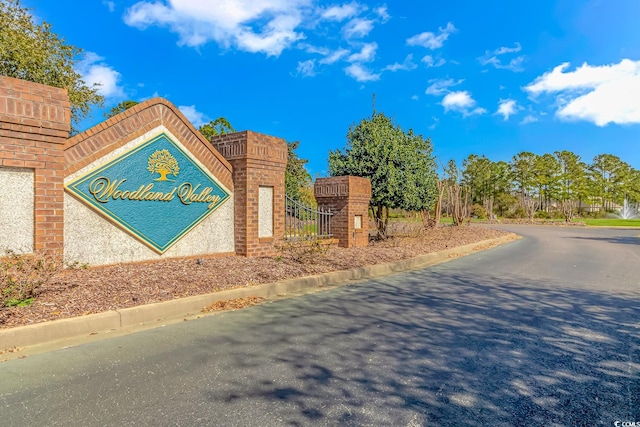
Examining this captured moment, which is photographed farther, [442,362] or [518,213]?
[518,213]

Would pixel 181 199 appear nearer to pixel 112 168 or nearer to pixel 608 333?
pixel 112 168

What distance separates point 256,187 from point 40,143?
4263mm

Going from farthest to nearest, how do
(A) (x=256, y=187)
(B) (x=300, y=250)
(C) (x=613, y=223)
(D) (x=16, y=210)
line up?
(C) (x=613, y=223) → (B) (x=300, y=250) → (A) (x=256, y=187) → (D) (x=16, y=210)

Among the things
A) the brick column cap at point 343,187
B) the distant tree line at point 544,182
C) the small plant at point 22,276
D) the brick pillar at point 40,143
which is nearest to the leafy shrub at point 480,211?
the distant tree line at point 544,182

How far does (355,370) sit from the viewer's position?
3.65m

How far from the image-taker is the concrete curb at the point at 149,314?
4387 millimetres

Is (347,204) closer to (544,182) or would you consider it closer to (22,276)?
(22,276)

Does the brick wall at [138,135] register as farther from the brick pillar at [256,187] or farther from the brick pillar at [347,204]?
the brick pillar at [347,204]

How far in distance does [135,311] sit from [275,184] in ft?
16.7

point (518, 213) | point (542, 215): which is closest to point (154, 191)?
point (518, 213)

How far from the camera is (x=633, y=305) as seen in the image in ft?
20.4

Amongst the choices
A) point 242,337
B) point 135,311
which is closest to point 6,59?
point 135,311

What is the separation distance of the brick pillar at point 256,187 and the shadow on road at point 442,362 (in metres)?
3.04

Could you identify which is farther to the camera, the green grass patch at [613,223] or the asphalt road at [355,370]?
the green grass patch at [613,223]
